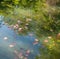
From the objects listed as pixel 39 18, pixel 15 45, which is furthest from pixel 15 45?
pixel 39 18

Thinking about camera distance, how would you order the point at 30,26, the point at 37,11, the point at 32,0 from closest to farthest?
the point at 30,26
the point at 37,11
the point at 32,0

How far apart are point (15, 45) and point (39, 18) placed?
6.02ft

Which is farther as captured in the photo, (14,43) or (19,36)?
(19,36)

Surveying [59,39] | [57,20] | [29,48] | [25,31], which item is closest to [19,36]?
[25,31]

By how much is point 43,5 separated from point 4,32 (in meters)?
2.26

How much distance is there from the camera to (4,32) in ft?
19.0

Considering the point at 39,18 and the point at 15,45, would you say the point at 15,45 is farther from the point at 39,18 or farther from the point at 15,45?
the point at 39,18

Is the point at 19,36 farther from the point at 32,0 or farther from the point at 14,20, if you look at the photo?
the point at 32,0

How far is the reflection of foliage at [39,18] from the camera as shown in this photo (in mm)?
5057

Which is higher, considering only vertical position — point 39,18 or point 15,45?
point 39,18

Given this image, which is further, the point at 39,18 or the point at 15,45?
the point at 39,18

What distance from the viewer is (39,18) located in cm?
664

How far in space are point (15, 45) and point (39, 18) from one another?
1835mm

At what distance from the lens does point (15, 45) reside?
511 centimetres
